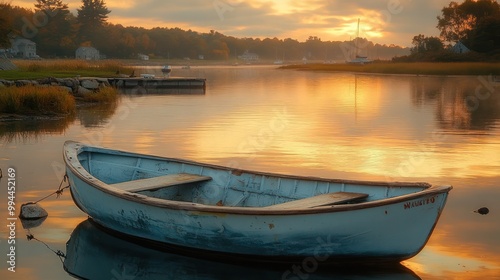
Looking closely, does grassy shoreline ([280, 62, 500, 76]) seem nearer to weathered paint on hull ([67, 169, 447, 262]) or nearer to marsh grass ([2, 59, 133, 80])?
marsh grass ([2, 59, 133, 80])

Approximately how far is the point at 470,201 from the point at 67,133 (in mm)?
14755

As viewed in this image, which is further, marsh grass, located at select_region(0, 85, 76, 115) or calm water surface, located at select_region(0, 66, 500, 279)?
marsh grass, located at select_region(0, 85, 76, 115)

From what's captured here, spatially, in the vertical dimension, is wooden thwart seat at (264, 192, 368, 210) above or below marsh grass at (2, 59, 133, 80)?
below

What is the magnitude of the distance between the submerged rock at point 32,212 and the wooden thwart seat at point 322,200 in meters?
4.34

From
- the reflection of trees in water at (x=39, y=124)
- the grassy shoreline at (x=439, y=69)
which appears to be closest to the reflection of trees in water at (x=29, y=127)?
the reflection of trees in water at (x=39, y=124)

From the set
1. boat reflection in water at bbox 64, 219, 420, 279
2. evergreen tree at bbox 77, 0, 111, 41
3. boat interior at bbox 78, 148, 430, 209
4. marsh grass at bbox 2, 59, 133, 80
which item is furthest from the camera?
evergreen tree at bbox 77, 0, 111, 41

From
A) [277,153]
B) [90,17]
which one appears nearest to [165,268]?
[277,153]

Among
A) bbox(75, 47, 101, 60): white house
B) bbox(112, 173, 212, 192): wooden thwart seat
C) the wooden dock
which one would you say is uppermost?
bbox(75, 47, 101, 60): white house

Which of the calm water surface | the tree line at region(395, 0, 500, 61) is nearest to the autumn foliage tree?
the tree line at region(395, 0, 500, 61)

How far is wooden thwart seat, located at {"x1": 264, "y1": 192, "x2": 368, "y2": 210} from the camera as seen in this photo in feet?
33.0

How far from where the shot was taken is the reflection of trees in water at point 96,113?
28156 millimetres

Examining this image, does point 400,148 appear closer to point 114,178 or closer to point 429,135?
point 429,135

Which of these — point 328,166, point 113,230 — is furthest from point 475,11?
point 113,230

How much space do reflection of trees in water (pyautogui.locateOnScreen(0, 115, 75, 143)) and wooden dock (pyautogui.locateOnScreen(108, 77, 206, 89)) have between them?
21408mm
